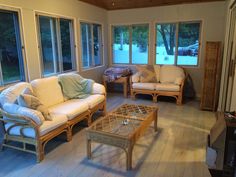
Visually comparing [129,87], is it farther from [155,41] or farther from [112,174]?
[112,174]

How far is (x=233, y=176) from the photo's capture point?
6.46 feet

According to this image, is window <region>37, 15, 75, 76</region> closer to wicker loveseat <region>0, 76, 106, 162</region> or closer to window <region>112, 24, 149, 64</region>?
wicker loveseat <region>0, 76, 106, 162</region>

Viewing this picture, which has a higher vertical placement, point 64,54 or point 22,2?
point 22,2

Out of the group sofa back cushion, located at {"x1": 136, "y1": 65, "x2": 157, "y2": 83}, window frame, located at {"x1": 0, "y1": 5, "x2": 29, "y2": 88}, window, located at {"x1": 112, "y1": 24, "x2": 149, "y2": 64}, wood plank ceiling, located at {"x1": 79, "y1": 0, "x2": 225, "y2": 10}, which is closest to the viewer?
window frame, located at {"x1": 0, "y1": 5, "x2": 29, "y2": 88}

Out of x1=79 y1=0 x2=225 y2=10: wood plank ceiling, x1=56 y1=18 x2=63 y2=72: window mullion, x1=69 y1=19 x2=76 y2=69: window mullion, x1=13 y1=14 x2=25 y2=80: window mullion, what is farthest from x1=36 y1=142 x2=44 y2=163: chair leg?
x1=79 y1=0 x2=225 y2=10: wood plank ceiling

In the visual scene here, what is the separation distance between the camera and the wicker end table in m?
2.41

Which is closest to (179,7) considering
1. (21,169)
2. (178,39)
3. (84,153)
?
(178,39)

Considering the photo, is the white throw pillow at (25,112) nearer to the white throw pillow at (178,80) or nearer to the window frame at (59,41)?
the window frame at (59,41)

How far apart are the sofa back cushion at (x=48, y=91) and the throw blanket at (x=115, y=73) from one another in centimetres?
220

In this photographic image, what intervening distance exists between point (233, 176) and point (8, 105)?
2.79 m

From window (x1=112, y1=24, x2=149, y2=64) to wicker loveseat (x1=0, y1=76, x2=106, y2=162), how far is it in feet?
9.17

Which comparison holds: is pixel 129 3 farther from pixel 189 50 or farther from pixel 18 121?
pixel 18 121

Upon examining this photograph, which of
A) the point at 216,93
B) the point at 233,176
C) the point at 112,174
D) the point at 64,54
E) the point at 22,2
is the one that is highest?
the point at 22,2

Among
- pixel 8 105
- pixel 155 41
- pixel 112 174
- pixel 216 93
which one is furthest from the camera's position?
pixel 155 41
